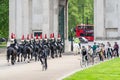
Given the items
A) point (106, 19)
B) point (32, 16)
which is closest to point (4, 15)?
point (32, 16)

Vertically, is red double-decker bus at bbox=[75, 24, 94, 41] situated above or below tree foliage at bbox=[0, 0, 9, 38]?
below

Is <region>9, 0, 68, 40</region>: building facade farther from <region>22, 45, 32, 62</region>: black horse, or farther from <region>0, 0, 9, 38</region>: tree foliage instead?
<region>0, 0, 9, 38</region>: tree foliage

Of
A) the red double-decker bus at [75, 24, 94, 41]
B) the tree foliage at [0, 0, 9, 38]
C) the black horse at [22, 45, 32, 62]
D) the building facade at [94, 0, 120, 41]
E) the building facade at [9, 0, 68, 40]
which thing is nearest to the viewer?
the black horse at [22, 45, 32, 62]

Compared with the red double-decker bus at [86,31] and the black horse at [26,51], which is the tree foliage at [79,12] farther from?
the black horse at [26,51]

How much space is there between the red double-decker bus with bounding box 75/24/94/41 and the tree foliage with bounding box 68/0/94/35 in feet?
10.6

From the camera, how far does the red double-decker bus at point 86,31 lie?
10619cm

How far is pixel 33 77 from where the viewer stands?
29.0 metres

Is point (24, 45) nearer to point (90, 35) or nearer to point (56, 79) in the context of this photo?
point (56, 79)

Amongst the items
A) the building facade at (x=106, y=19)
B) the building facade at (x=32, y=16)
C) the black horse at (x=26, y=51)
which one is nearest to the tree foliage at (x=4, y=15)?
the building facade at (x=32, y=16)

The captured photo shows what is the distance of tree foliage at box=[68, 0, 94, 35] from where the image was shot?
113125 millimetres

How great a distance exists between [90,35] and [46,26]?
172 ft

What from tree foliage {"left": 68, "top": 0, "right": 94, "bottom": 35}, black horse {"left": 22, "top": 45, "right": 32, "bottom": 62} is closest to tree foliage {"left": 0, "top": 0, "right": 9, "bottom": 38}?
black horse {"left": 22, "top": 45, "right": 32, "bottom": 62}

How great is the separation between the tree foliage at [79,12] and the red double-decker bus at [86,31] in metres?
3.24

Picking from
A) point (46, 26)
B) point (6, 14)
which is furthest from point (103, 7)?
point (6, 14)
